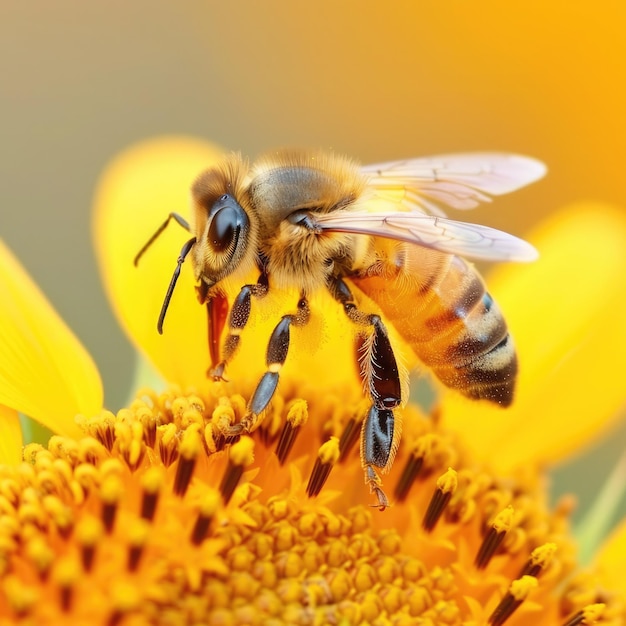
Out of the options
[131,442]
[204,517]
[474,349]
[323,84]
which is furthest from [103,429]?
[323,84]

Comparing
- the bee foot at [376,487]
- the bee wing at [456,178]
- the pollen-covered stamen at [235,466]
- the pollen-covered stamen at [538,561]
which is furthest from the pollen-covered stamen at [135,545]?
the bee wing at [456,178]

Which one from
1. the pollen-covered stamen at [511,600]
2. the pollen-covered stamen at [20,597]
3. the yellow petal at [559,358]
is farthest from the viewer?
the yellow petal at [559,358]

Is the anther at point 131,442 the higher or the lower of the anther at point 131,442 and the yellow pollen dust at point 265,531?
the higher

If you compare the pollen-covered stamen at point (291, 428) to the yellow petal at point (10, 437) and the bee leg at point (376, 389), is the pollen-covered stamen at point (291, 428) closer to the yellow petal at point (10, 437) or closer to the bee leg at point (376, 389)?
the bee leg at point (376, 389)

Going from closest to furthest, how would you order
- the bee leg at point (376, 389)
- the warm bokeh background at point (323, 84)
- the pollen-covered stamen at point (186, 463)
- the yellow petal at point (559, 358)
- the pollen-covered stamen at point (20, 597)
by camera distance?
the pollen-covered stamen at point (20, 597)
the pollen-covered stamen at point (186, 463)
the bee leg at point (376, 389)
the yellow petal at point (559, 358)
the warm bokeh background at point (323, 84)

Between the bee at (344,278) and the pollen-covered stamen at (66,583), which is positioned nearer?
the pollen-covered stamen at (66,583)

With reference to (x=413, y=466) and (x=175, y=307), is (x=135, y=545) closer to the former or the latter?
(x=413, y=466)
